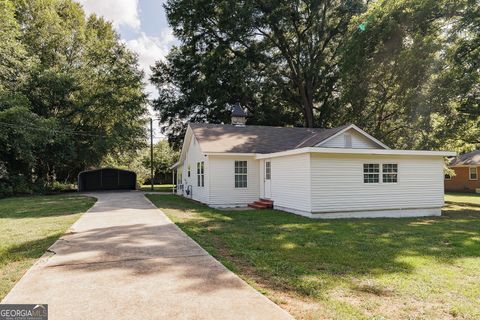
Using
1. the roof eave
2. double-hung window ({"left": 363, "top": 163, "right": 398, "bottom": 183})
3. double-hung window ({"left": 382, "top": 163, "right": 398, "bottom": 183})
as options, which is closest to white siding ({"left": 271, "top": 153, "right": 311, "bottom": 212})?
the roof eave

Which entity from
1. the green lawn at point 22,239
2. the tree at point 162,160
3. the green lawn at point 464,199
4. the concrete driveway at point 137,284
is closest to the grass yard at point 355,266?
the concrete driveway at point 137,284

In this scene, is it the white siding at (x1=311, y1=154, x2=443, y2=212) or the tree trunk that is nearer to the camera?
the white siding at (x1=311, y1=154, x2=443, y2=212)

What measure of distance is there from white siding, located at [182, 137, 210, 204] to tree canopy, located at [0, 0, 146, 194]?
392 inches

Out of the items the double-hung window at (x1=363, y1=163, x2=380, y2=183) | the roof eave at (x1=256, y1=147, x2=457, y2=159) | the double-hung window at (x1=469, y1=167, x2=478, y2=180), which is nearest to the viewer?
the roof eave at (x1=256, y1=147, x2=457, y2=159)

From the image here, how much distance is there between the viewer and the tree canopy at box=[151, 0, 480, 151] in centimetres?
1686

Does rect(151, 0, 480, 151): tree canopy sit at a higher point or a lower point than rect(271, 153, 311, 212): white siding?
higher

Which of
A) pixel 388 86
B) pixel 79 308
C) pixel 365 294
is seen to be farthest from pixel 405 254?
pixel 388 86

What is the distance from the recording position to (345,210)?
490 inches

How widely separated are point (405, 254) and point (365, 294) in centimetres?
282

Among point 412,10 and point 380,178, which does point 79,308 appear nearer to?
point 380,178

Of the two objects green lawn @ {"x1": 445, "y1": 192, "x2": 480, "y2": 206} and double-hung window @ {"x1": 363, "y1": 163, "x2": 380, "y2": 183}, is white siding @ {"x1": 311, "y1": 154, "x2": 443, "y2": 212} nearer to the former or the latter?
double-hung window @ {"x1": 363, "y1": 163, "x2": 380, "y2": 183}

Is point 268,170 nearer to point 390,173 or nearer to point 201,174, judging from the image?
point 201,174

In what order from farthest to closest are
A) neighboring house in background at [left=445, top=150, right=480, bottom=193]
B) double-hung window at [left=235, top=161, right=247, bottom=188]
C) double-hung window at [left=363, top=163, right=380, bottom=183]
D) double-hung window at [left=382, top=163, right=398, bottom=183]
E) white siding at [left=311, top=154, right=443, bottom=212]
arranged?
neighboring house in background at [left=445, top=150, right=480, bottom=193] → double-hung window at [left=235, top=161, right=247, bottom=188] → double-hung window at [left=382, top=163, right=398, bottom=183] → double-hung window at [left=363, top=163, right=380, bottom=183] → white siding at [left=311, top=154, right=443, bottom=212]

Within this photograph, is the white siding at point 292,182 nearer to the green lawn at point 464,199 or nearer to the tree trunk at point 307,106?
the green lawn at point 464,199
